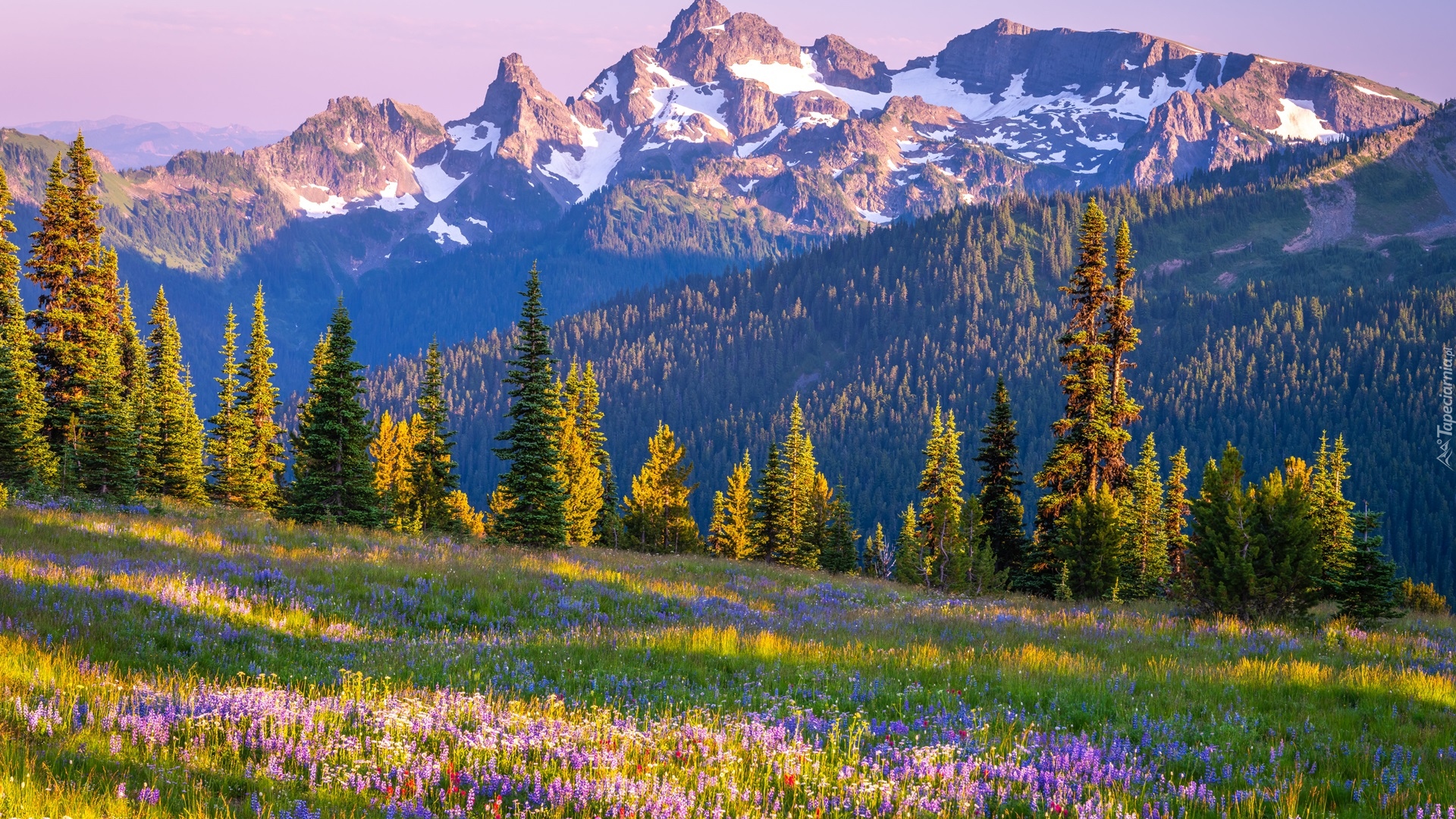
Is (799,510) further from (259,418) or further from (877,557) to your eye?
(259,418)

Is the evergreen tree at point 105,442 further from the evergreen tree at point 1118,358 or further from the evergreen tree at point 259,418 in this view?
the evergreen tree at point 1118,358

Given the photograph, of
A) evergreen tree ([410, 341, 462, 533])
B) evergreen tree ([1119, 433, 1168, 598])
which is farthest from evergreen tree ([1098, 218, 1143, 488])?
evergreen tree ([410, 341, 462, 533])

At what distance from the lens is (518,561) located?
17984 millimetres

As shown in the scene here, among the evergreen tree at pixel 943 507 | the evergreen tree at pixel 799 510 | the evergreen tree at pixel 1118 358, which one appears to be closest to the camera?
the evergreen tree at pixel 1118 358

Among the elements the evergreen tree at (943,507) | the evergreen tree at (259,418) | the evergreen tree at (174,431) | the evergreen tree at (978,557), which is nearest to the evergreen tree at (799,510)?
the evergreen tree at (943,507)

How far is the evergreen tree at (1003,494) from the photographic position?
37.5 metres

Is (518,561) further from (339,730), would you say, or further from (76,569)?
(339,730)

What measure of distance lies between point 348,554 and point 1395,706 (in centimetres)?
1555

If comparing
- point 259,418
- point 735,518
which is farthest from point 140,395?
point 735,518

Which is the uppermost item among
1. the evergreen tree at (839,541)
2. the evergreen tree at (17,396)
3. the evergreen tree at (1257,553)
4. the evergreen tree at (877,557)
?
the evergreen tree at (17,396)

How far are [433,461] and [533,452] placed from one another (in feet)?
67.7

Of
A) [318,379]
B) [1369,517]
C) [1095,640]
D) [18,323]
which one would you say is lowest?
[1095,640]

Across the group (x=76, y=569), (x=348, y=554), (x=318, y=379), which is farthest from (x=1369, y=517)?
(x=318, y=379)

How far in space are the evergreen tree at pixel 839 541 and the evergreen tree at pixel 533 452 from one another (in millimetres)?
33267
